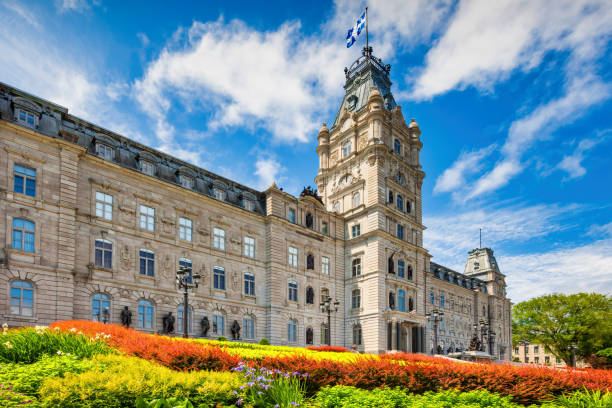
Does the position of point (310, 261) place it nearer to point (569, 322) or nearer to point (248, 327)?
point (248, 327)

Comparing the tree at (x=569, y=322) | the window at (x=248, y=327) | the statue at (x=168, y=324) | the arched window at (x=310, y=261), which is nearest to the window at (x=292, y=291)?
the arched window at (x=310, y=261)

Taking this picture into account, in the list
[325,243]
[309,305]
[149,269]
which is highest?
[325,243]

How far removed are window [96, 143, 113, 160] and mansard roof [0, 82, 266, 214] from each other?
22 cm

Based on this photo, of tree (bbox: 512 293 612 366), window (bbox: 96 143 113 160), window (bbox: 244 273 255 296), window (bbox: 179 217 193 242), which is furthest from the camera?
tree (bbox: 512 293 612 366)

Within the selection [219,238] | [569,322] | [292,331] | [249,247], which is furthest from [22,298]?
[569,322]

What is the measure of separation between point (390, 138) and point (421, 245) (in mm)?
13469

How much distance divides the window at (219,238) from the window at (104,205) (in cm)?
902

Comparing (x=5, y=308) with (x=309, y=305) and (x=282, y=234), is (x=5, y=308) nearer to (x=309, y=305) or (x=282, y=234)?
(x=282, y=234)

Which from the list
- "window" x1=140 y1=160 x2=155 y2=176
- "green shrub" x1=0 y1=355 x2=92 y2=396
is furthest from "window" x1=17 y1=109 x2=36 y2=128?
"green shrub" x1=0 y1=355 x2=92 y2=396

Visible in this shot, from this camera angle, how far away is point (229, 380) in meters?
10.0

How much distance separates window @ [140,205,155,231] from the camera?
108ft

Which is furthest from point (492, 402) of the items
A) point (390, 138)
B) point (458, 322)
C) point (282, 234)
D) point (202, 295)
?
point (458, 322)

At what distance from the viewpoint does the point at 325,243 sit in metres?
47.1

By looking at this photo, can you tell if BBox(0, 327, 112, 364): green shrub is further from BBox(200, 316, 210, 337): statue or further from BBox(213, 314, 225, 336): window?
BBox(213, 314, 225, 336): window
